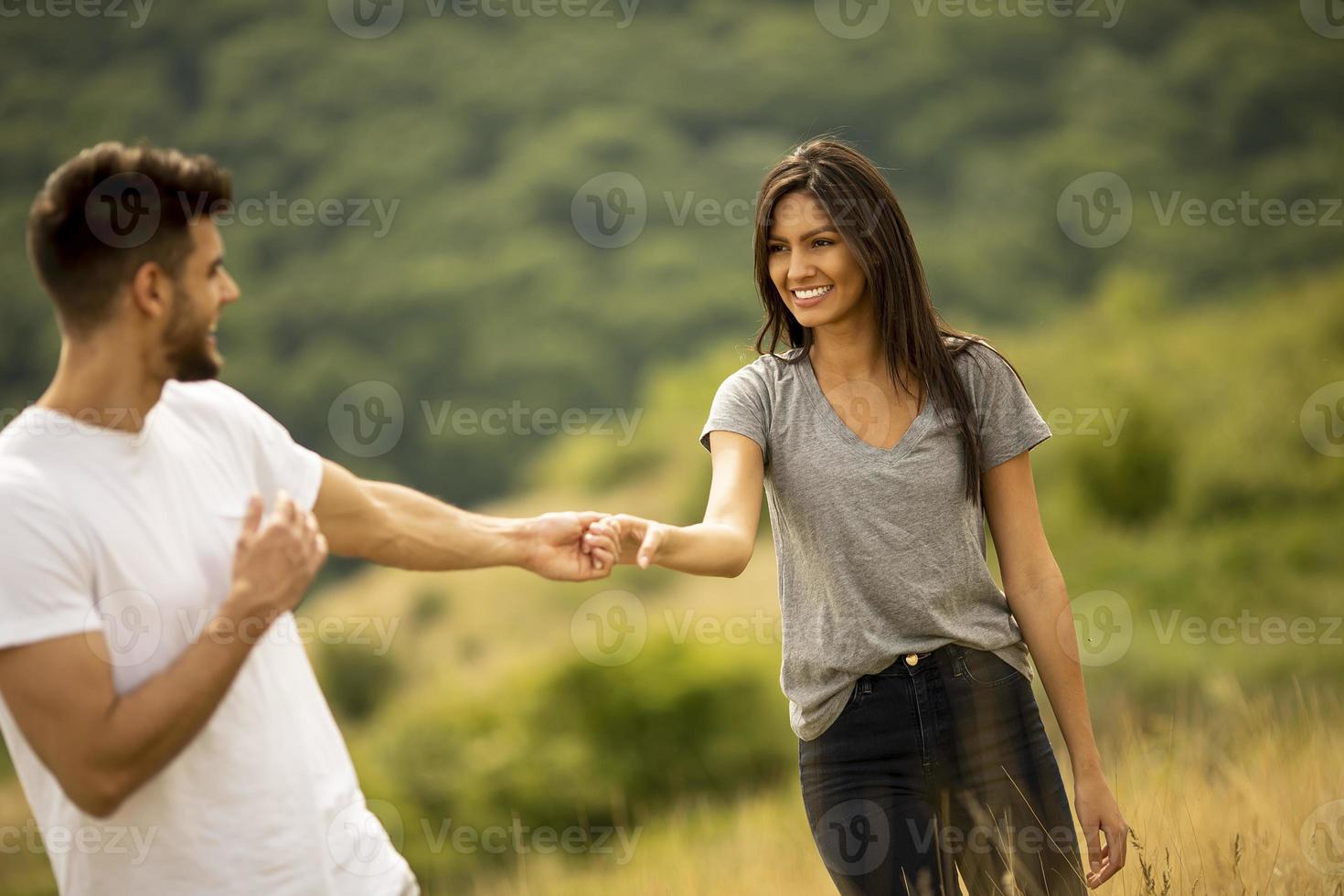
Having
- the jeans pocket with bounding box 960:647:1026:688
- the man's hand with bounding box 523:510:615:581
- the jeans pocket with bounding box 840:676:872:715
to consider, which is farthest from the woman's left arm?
the man's hand with bounding box 523:510:615:581

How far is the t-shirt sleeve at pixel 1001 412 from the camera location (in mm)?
3012

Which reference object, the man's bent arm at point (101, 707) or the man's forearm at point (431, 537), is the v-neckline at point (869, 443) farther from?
the man's bent arm at point (101, 707)

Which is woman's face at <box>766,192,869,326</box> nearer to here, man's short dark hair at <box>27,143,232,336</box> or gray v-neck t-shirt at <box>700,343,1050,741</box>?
gray v-neck t-shirt at <box>700,343,1050,741</box>

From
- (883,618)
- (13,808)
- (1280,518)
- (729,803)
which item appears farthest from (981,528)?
(13,808)

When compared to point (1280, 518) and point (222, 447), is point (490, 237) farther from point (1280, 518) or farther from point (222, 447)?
point (222, 447)

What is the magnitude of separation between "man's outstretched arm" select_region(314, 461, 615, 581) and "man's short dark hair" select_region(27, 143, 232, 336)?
612mm

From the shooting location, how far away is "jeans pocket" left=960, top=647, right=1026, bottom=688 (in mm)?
2908

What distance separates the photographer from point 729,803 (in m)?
15.7

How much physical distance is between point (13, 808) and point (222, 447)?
90.6ft

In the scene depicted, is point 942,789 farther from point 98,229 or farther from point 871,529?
point 98,229

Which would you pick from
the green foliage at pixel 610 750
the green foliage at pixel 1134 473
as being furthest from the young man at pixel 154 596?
the green foliage at pixel 1134 473

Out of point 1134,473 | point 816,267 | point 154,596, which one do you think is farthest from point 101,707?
point 1134,473

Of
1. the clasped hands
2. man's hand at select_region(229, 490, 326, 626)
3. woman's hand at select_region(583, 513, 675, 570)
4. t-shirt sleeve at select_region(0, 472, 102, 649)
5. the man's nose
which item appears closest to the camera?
t-shirt sleeve at select_region(0, 472, 102, 649)

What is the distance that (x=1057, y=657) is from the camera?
3.04 metres
